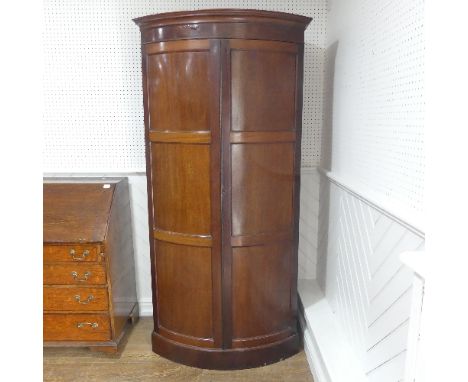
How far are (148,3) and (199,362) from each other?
7.39 feet

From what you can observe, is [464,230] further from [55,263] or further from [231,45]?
[55,263]

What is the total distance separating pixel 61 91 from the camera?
9.09 ft

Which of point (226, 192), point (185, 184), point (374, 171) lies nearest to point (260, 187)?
point (226, 192)

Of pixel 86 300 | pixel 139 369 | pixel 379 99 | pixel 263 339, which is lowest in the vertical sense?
pixel 139 369

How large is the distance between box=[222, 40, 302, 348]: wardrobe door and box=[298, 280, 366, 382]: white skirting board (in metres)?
0.17

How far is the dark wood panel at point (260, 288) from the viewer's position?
2326mm

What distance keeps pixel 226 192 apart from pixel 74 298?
1134 mm

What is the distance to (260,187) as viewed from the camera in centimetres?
227

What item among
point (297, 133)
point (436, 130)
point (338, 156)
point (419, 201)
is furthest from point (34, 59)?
point (338, 156)

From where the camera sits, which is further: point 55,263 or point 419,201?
point 55,263

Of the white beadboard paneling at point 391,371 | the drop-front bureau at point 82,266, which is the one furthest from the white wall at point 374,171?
the drop-front bureau at point 82,266

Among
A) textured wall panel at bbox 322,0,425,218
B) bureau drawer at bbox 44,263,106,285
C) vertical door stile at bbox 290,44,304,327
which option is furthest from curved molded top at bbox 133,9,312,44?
bureau drawer at bbox 44,263,106,285

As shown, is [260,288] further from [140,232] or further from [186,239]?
[140,232]

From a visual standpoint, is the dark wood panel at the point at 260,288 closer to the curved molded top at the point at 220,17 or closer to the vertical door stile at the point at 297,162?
the vertical door stile at the point at 297,162
